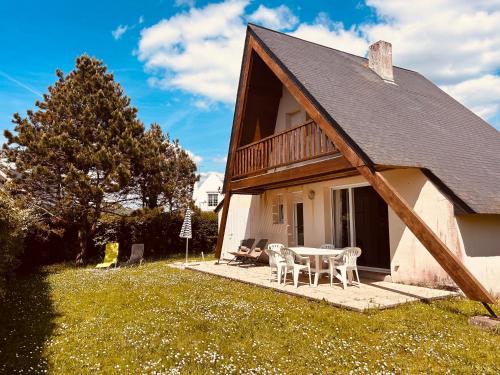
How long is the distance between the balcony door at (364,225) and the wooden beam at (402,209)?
2.97m

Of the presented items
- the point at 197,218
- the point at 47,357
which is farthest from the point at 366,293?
the point at 197,218

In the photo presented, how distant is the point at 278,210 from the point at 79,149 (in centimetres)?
836

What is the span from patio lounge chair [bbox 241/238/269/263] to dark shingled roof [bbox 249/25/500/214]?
611cm

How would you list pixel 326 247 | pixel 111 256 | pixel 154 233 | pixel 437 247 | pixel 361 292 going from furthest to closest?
1. pixel 154 233
2. pixel 111 256
3. pixel 326 247
4. pixel 361 292
5. pixel 437 247

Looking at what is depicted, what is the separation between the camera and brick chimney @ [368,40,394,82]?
14.0 meters

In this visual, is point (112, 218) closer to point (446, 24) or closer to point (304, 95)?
point (304, 95)

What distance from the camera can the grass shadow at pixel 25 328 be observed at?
4.59m

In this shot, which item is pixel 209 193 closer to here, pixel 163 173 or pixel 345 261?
pixel 163 173

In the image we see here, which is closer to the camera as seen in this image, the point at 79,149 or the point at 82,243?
the point at 79,149

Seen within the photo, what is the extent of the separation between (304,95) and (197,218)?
12.4m

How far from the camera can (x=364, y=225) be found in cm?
1102

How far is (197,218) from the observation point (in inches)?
805

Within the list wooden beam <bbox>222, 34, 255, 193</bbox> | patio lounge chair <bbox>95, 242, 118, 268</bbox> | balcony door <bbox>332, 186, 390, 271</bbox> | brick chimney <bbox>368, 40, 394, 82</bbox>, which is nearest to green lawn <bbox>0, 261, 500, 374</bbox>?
balcony door <bbox>332, 186, 390, 271</bbox>

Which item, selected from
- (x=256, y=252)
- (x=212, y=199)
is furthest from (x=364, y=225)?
(x=212, y=199)
